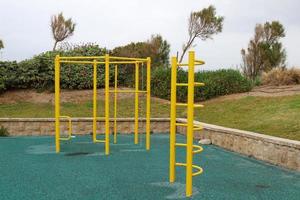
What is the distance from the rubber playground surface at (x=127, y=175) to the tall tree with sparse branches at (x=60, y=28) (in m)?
18.2

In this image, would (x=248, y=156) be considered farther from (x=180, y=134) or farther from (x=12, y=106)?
(x=12, y=106)

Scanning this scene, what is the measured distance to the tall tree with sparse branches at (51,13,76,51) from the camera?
26.5m

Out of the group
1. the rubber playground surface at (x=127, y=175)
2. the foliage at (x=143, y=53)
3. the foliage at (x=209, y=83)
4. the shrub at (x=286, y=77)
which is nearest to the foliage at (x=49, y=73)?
the foliage at (x=143, y=53)

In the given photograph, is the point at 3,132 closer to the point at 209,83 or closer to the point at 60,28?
the point at 209,83

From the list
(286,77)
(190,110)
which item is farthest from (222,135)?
(286,77)

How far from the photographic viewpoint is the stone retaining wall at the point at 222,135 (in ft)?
22.5

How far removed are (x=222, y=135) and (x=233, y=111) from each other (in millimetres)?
3847

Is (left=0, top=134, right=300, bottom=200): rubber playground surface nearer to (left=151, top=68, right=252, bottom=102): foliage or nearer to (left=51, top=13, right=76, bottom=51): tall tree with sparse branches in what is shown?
(left=151, top=68, right=252, bottom=102): foliage

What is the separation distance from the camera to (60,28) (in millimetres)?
26531

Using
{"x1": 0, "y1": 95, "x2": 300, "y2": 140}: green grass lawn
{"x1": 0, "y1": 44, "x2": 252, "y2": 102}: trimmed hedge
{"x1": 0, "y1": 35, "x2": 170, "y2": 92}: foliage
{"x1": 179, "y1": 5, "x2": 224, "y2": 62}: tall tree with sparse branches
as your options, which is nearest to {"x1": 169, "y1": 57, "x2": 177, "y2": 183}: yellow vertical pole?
{"x1": 0, "y1": 95, "x2": 300, "y2": 140}: green grass lawn

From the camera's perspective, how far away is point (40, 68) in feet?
52.5

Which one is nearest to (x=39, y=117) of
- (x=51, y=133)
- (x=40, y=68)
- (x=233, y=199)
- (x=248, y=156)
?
(x=51, y=133)

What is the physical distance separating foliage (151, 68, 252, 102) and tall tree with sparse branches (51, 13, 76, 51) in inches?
487

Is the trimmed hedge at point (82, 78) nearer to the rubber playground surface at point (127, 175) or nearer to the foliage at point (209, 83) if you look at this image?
the foliage at point (209, 83)
